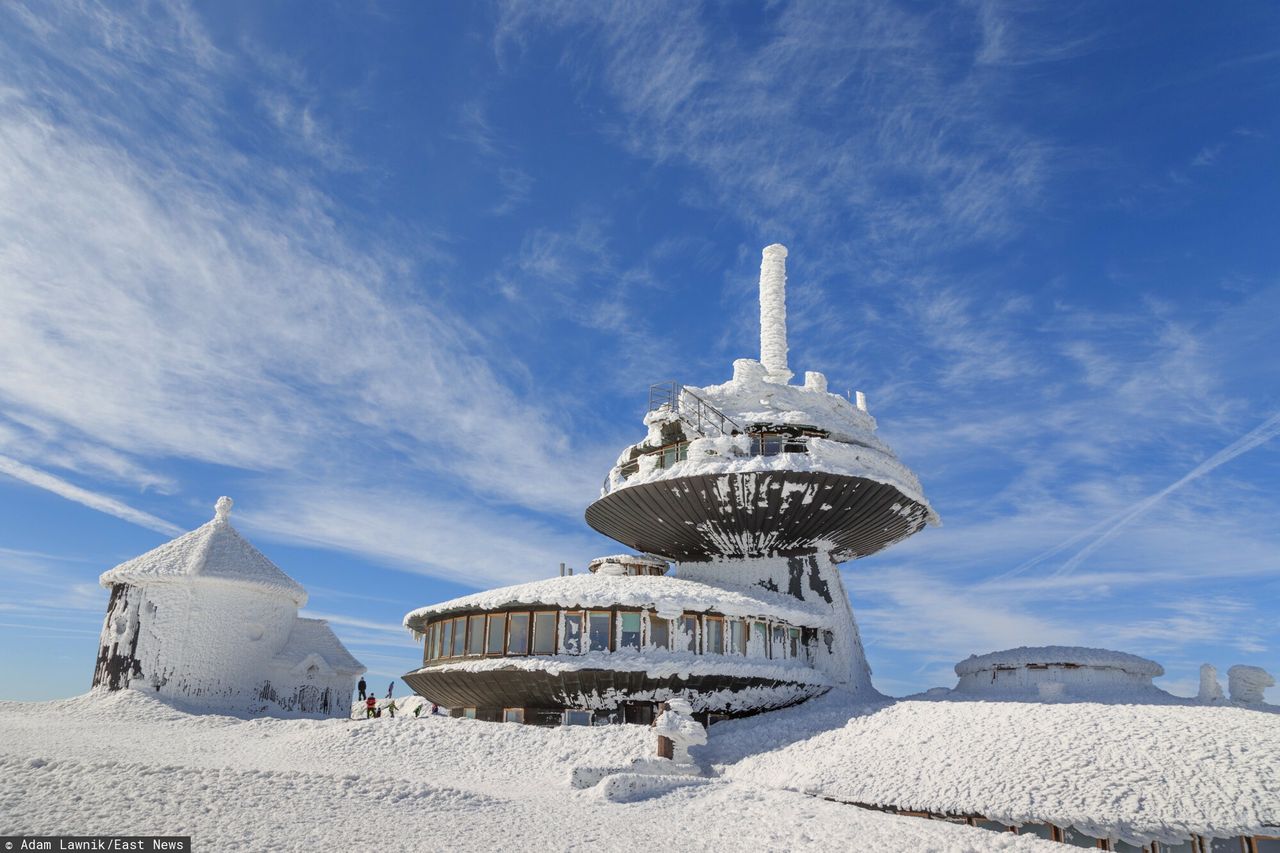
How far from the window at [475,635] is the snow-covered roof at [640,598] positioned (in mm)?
490

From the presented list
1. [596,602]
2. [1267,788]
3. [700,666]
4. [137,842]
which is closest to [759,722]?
[700,666]

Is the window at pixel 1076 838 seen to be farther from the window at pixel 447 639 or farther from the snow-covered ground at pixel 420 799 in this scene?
the window at pixel 447 639

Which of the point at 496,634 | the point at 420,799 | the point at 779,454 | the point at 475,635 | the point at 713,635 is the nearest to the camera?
the point at 420,799

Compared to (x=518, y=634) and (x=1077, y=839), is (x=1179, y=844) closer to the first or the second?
(x=1077, y=839)

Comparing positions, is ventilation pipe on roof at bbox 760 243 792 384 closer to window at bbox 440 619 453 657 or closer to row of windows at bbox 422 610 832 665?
row of windows at bbox 422 610 832 665

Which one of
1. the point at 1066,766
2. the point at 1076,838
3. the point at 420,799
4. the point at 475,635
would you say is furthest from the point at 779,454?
the point at 420,799

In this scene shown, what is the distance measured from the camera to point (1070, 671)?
29.0m

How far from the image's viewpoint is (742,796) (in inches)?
677

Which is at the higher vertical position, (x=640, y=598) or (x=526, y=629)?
(x=640, y=598)

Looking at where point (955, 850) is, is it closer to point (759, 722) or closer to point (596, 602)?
point (759, 722)

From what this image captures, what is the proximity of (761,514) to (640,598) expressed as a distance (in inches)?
259

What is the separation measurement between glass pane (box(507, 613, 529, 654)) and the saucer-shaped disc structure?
6953 mm

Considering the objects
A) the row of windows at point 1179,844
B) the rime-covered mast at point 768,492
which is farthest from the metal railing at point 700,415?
the row of windows at point 1179,844

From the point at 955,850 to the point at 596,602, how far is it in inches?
608
